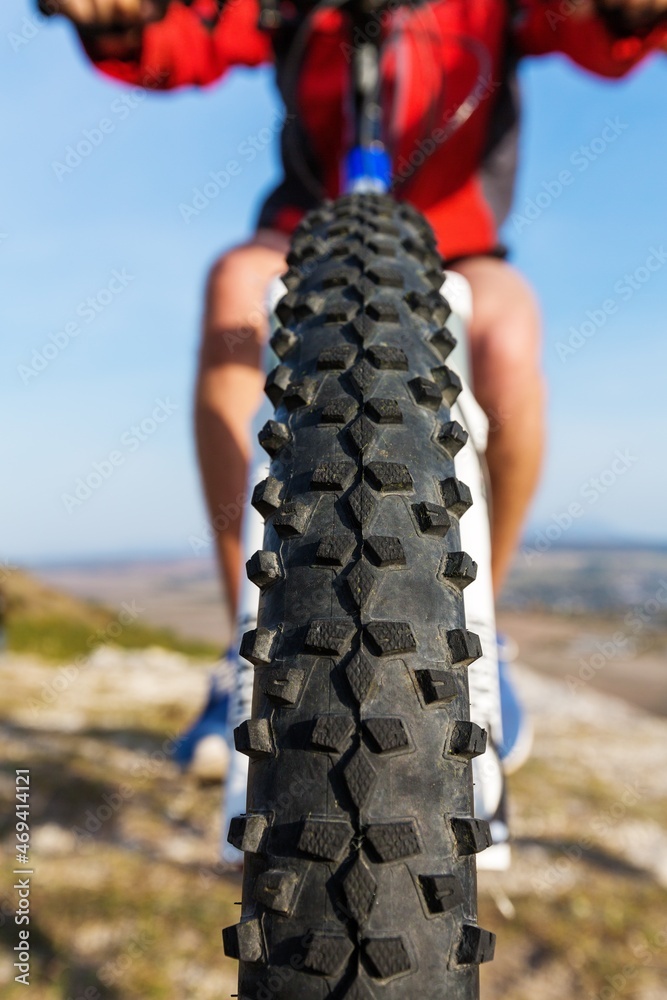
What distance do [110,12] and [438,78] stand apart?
0.74 meters

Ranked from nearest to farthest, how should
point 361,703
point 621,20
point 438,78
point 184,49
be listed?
point 361,703
point 621,20
point 184,49
point 438,78

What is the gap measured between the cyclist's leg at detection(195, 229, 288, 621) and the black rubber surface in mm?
677

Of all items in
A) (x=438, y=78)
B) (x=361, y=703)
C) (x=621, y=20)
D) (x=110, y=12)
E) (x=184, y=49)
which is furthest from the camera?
(x=438, y=78)

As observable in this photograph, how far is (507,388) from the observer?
57.6 inches

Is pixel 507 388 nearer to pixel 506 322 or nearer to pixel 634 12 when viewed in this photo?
pixel 506 322

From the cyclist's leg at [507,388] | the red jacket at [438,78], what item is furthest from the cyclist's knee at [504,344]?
the red jacket at [438,78]

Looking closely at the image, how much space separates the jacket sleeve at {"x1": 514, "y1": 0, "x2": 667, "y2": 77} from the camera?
4.13 feet

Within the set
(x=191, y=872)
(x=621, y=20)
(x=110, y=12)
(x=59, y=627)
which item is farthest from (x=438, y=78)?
(x=59, y=627)

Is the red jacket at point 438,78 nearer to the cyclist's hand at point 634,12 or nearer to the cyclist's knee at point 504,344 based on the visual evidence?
the cyclist's hand at point 634,12

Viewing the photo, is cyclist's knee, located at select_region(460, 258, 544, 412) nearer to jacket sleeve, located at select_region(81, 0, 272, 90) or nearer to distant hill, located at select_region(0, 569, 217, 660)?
jacket sleeve, located at select_region(81, 0, 272, 90)

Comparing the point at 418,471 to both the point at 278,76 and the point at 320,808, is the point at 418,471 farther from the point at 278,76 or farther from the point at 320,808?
the point at 278,76

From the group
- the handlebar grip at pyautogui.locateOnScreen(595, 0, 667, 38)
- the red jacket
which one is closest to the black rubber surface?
the handlebar grip at pyautogui.locateOnScreen(595, 0, 667, 38)

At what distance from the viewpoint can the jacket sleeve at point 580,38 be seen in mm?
1260

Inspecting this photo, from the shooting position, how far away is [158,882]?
5.17 feet
